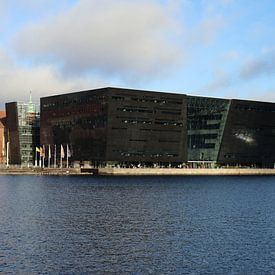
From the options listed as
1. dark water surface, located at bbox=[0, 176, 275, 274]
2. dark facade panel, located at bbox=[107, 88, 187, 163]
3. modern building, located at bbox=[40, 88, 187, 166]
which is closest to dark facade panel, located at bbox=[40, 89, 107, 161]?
modern building, located at bbox=[40, 88, 187, 166]

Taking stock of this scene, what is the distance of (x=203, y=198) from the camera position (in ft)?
309

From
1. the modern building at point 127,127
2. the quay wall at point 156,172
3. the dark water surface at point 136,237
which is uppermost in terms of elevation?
the modern building at point 127,127

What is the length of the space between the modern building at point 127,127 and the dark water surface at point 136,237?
96.8 metres

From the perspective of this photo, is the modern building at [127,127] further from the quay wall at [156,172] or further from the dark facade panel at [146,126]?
the quay wall at [156,172]

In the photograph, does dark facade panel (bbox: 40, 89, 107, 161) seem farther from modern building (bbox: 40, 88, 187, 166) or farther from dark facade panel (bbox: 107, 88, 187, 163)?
dark facade panel (bbox: 107, 88, 187, 163)

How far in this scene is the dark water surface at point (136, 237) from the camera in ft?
130

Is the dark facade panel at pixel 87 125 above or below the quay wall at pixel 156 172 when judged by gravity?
above

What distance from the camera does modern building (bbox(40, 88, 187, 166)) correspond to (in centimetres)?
18000

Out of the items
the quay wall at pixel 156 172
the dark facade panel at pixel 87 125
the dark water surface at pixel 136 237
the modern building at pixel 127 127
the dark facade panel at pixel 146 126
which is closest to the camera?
the dark water surface at pixel 136 237

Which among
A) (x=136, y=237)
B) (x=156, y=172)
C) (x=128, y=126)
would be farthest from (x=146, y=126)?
(x=136, y=237)

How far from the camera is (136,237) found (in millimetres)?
50656

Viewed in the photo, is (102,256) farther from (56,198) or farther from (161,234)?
(56,198)

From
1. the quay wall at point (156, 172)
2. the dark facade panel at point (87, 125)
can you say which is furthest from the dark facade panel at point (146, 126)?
Result: the quay wall at point (156, 172)

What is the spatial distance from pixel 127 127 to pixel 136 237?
428 ft
